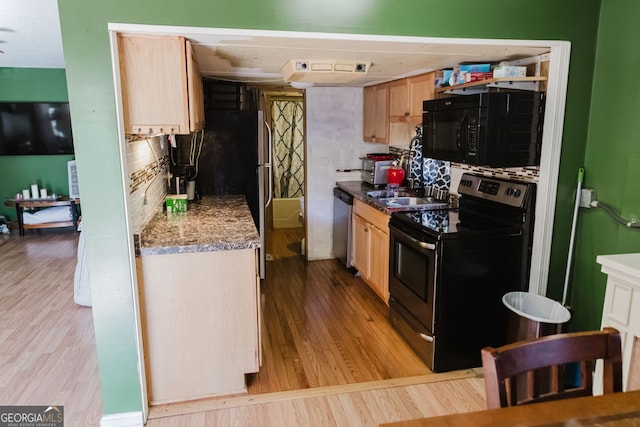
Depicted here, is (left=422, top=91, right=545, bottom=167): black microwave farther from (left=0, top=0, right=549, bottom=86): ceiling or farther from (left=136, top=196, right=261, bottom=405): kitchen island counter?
(left=136, top=196, right=261, bottom=405): kitchen island counter

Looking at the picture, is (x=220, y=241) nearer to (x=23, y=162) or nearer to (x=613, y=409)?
(x=613, y=409)

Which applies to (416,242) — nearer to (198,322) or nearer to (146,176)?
(198,322)

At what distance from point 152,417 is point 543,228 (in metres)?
2.39

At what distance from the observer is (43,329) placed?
3.31 metres

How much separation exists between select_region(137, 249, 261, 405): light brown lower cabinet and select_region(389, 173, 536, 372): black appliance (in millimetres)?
1024

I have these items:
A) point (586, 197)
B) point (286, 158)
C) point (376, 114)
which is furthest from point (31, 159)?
point (586, 197)

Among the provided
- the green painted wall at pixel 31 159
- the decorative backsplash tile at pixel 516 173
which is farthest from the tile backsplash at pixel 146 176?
the green painted wall at pixel 31 159

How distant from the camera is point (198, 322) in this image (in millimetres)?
2348

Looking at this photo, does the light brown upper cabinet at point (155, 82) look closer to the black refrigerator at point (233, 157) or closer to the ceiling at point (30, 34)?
the ceiling at point (30, 34)

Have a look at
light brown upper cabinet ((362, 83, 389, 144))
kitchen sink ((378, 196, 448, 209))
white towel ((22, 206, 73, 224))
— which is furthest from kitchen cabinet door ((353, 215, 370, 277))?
white towel ((22, 206, 73, 224))

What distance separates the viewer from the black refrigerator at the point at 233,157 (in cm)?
392

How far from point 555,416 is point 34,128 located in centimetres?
700

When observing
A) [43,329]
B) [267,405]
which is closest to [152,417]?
[267,405]

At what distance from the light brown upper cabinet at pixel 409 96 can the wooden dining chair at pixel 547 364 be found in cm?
236
